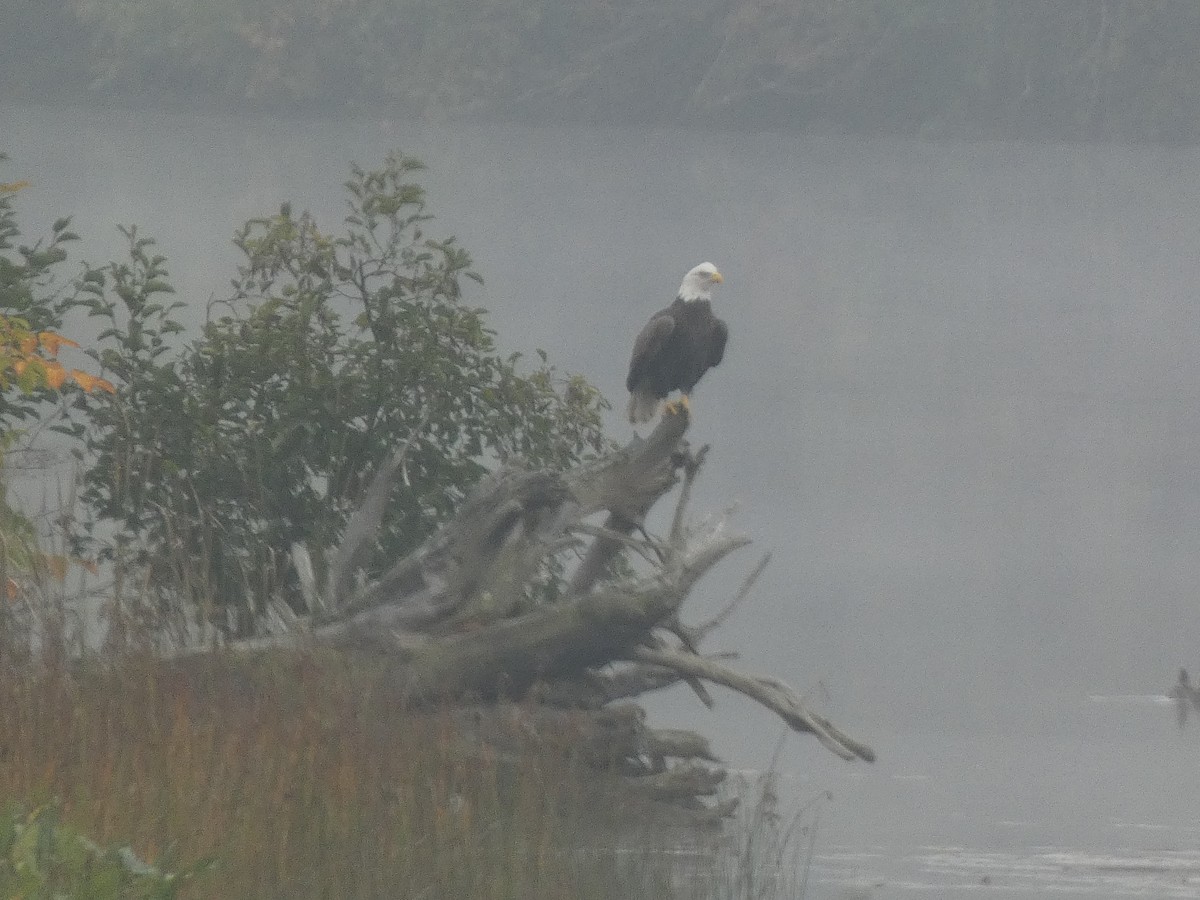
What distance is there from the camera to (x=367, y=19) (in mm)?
58719

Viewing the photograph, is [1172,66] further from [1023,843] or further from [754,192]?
[1023,843]

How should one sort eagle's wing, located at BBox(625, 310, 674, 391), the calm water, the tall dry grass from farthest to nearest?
1. the calm water
2. eagle's wing, located at BBox(625, 310, 674, 391)
3. the tall dry grass

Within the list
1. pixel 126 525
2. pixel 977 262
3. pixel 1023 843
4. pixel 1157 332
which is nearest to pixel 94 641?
pixel 126 525

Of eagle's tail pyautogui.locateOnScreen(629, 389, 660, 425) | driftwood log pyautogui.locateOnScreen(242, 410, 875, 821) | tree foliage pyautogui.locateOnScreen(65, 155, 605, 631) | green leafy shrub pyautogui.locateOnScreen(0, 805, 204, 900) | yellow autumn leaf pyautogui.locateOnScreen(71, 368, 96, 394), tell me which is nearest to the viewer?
green leafy shrub pyautogui.locateOnScreen(0, 805, 204, 900)

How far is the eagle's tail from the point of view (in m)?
9.70

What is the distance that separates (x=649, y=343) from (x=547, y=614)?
230 centimetres

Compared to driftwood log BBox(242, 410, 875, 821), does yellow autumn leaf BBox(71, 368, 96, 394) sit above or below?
above

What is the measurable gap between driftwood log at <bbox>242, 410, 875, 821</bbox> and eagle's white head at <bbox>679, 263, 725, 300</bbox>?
6.59ft

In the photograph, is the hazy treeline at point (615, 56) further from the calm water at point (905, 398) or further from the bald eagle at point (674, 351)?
the bald eagle at point (674, 351)

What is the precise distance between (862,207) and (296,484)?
7302 centimetres

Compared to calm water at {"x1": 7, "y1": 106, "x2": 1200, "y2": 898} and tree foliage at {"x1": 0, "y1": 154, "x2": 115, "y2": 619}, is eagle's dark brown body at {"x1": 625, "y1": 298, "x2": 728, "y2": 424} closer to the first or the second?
calm water at {"x1": 7, "y1": 106, "x2": 1200, "y2": 898}

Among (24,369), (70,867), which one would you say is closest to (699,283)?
(24,369)

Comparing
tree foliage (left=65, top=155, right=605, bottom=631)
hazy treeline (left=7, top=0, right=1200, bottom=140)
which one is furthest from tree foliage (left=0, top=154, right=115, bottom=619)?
hazy treeline (left=7, top=0, right=1200, bottom=140)

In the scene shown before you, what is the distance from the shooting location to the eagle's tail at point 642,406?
9.70 metres
